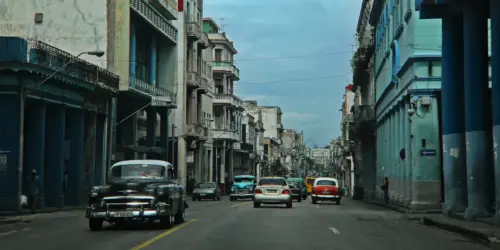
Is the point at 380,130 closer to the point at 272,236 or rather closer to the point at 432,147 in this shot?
the point at 432,147

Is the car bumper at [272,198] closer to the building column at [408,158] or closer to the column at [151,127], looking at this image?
the building column at [408,158]

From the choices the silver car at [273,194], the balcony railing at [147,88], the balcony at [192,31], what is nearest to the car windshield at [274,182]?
the silver car at [273,194]

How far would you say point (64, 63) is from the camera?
3544 cm

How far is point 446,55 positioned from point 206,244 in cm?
1576

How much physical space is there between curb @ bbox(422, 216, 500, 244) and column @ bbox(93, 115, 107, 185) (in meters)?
23.6

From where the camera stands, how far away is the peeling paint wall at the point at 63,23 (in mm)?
43781

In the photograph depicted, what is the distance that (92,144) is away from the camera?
40.7 meters

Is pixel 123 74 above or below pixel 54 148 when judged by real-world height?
above

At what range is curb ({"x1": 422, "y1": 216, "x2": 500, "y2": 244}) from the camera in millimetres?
16484

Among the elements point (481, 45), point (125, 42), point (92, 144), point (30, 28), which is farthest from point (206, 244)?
point (30, 28)

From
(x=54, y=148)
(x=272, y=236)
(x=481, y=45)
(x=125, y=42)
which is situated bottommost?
(x=272, y=236)

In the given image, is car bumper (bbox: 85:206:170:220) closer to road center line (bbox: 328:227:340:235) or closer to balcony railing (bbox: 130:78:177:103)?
road center line (bbox: 328:227:340:235)

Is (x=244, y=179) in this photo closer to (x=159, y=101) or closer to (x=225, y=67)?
(x=159, y=101)

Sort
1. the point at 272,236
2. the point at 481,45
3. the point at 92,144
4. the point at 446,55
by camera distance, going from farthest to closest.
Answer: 1. the point at 92,144
2. the point at 446,55
3. the point at 481,45
4. the point at 272,236
